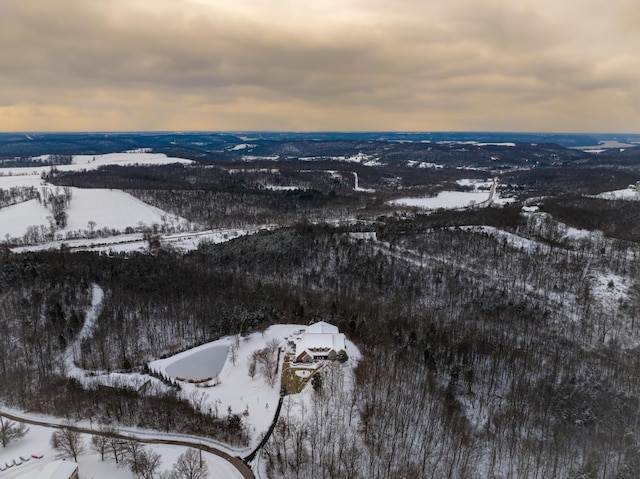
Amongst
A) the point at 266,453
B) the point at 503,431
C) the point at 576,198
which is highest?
the point at 576,198

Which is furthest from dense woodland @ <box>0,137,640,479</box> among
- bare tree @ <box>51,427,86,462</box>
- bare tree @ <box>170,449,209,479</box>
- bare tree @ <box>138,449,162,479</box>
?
bare tree @ <box>138,449,162,479</box>

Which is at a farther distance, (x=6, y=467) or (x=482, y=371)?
(x=482, y=371)

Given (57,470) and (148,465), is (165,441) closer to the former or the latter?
(148,465)

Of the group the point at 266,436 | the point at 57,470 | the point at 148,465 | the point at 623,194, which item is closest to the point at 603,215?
the point at 623,194

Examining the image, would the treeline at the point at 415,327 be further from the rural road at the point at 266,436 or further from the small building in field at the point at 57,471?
the small building in field at the point at 57,471

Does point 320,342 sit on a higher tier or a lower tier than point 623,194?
lower

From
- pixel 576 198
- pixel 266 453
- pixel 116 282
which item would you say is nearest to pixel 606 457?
pixel 266 453

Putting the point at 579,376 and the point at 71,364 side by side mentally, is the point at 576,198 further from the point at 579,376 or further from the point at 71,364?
the point at 71,364
